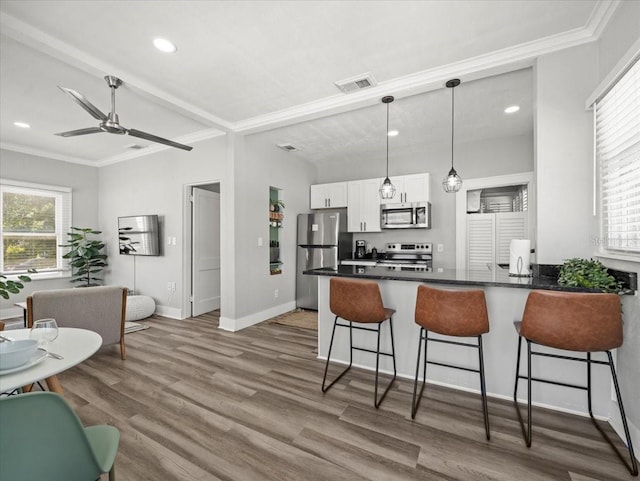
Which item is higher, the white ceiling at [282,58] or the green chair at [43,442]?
the white ceiling at [282,58]

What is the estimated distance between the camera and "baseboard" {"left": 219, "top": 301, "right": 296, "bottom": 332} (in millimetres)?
4088

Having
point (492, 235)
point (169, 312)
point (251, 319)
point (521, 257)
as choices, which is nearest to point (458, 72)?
point (521, 257)

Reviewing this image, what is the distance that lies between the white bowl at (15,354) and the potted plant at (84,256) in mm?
4826

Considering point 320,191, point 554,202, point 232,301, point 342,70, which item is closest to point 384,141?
point 320,191

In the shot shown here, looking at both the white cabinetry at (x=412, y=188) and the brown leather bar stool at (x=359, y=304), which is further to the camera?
the white cabinetry at (x=412, y=188)

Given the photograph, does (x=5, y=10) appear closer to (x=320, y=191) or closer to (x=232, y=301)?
(x=232, y=301)

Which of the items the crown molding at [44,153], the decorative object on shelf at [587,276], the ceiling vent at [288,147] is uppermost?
the ceiling vent at [288,147]

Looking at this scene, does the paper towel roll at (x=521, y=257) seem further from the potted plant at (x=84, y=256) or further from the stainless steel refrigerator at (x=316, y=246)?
the potted plant at (x=84, y=256)

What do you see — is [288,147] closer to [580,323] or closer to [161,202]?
[161,202]

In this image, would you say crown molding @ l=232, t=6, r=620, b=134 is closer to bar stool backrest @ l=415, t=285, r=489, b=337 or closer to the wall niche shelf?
the wall niche shelf

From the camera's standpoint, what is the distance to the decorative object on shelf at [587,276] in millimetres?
1852

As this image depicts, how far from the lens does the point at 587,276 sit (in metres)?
1.94

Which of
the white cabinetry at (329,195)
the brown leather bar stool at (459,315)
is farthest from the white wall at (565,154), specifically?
the white cabinetry at (329,195)

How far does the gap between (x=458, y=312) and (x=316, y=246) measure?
3343mm
